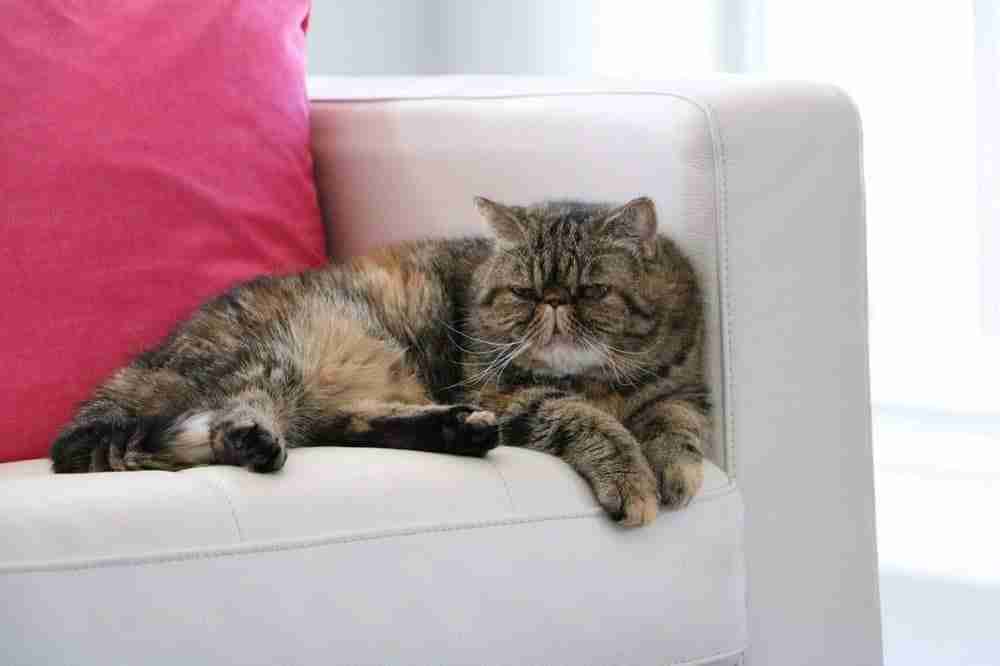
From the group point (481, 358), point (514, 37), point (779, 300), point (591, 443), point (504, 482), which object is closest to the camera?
point (504, 482)

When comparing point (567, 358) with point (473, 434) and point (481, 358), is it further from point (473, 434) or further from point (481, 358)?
point (473, 434)

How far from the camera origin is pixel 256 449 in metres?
1.23

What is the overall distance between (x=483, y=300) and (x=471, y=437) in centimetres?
33

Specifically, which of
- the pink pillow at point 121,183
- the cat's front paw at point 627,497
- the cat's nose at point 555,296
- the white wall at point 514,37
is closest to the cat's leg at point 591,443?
the cat's front paw at point 627,497

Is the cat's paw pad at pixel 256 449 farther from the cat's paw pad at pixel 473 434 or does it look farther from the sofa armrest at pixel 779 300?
the sofa armrest at pixel 779 300

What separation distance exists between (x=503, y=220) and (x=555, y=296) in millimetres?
116

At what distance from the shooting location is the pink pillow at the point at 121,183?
1.58 m

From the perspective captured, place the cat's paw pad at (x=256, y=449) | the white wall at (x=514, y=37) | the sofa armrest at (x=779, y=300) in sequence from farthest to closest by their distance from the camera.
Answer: the white wall at (x=514, y=37) → the sofa armrest at (x=779, y=300) → the cat's paw pad at (x=256, y=449)

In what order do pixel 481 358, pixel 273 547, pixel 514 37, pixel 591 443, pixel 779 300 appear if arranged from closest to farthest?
pixel 273 547 < pixel 591 443 < pixel 779 300 < pixel 481 358 < pixel 514 37

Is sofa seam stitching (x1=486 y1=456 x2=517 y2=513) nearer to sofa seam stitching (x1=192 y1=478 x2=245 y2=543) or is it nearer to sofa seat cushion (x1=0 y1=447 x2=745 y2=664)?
sofa seat cushion (x1=0 y1=447 x2=745 y2=664)

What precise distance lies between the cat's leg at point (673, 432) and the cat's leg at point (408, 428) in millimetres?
190

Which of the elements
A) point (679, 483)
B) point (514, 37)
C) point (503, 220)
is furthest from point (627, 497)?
point (514, 37)

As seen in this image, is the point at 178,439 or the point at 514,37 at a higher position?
the point at 514,37

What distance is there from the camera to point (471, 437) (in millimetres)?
1354
